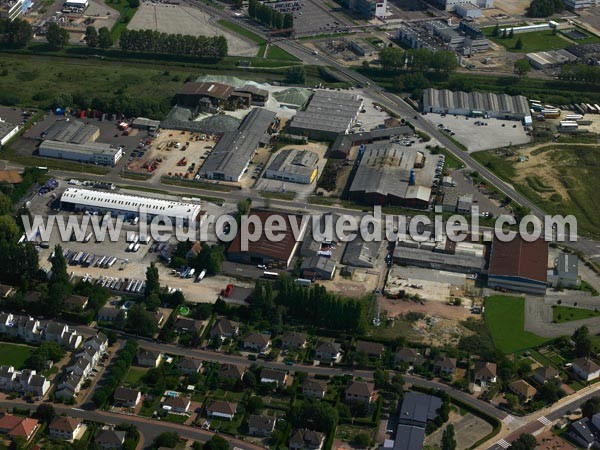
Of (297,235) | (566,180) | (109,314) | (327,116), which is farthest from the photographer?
(327,116)

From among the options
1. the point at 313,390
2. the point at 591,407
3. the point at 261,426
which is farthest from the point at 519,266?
the point at 261,426

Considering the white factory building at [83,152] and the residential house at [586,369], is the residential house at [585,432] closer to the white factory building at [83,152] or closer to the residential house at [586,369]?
the residential house at [586,369]

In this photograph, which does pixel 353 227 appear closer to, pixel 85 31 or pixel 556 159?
pixel 556 159

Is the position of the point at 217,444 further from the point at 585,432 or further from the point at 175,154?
the point at 175,154

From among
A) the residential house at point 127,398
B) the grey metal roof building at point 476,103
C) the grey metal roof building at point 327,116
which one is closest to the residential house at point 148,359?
the residential house at point 127,398

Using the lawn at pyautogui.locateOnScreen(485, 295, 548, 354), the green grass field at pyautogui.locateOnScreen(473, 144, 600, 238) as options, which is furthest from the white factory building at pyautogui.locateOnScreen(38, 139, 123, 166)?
the lawn at pyautogui.locateOnScreen(485, 295, 548, 354)

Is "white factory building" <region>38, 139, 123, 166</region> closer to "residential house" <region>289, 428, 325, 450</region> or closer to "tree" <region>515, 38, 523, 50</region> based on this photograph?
"residential house" <region>289, 428, 325, 450</region>
